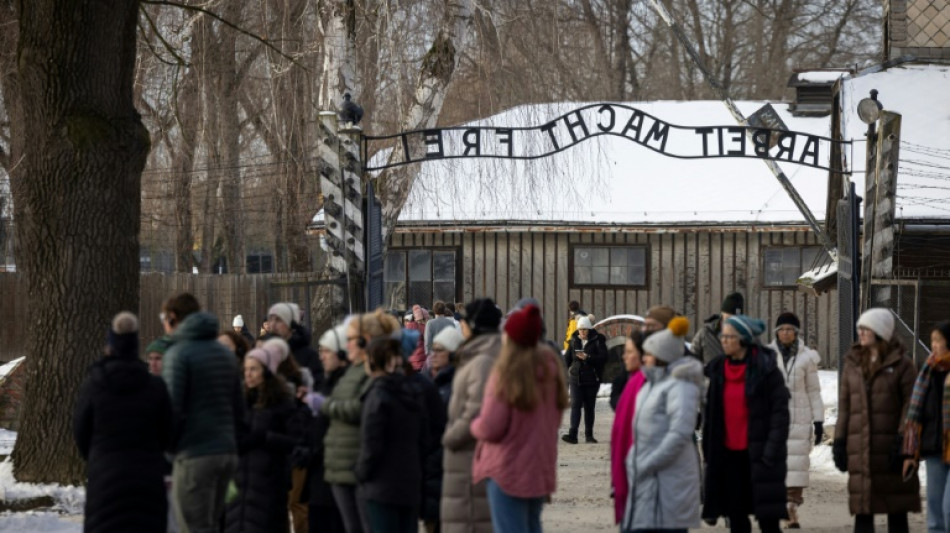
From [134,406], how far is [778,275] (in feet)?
71.3

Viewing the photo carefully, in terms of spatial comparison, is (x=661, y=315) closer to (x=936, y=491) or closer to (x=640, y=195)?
(x=936, y=491)

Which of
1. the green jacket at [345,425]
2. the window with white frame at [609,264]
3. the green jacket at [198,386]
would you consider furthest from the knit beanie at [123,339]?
the window with white frame at [609,264]

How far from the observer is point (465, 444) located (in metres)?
8.78

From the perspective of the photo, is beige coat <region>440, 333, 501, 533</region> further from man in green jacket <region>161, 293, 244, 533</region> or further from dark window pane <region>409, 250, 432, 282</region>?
dark window pane <region>409, 250, 432, 282</region>

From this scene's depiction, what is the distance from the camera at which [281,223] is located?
3095 centimetres

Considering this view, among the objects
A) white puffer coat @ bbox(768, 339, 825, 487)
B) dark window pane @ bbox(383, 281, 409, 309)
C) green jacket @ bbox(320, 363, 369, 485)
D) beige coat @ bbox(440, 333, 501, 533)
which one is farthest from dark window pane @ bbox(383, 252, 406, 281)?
beige coat @ bbox(440, 333, 501, 533)

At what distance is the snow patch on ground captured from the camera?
12531mm

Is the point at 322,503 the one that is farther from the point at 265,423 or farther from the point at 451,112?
the point at 451,112

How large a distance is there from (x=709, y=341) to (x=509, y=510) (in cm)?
540

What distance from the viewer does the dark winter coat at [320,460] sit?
9.98 m

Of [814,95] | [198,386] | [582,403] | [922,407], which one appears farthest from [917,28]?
[198,386]

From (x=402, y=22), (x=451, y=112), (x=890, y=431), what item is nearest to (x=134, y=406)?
(x=890, y=431)

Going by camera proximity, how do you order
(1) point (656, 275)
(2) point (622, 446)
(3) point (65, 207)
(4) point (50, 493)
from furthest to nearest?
(1) point (656, 275), (3) point (65, 207), (4) point (50, 493), (2) point (622, 446)

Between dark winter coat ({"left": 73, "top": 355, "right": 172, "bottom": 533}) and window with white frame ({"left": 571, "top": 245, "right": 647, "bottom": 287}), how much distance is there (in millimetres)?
20933
